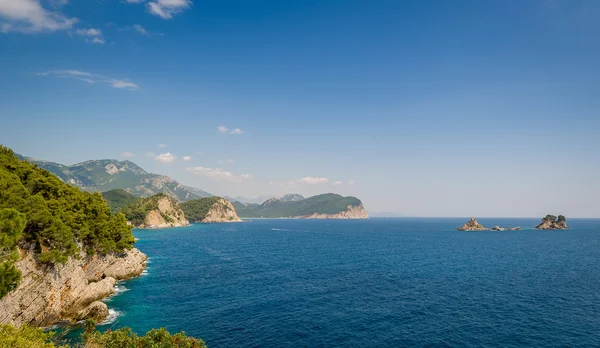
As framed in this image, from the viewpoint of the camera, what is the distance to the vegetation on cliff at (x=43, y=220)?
39.7 m

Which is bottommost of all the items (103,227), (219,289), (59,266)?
(219,289)

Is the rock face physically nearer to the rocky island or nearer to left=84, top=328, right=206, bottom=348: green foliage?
the rocky island

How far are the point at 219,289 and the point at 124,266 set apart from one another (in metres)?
31.6

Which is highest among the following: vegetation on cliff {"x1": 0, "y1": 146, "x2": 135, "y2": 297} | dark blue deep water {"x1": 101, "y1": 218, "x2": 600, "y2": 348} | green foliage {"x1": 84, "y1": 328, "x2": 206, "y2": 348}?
vegetation on cliff {"x1": 0, "y1": 146, "x2": 135, "y2": 297}

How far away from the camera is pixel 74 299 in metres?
58.3

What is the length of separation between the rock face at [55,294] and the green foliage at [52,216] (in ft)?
7.96

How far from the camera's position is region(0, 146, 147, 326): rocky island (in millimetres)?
41531

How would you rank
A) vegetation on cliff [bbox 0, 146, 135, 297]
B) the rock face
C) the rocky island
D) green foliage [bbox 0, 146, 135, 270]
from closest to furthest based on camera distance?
vegetation on cliff [bbox 0, 146, 135, 297] → the rocky island → the rock face → green foliage [bbox 0, 146, 135, 270]

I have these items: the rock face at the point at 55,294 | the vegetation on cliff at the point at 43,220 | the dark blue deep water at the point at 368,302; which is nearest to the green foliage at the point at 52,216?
the vegetation on cliff at the point at 43,220

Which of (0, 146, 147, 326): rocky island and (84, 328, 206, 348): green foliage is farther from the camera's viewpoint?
(0, 146, 147, 326): rocky island

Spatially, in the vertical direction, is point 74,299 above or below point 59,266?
below

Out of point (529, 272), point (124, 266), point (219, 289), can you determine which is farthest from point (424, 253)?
point (124, 266)

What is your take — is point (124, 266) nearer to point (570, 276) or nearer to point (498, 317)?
point (498, 317)

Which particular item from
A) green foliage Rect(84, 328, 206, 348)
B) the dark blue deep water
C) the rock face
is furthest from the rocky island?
green foliage Rect(84, 328, 206, 348)
